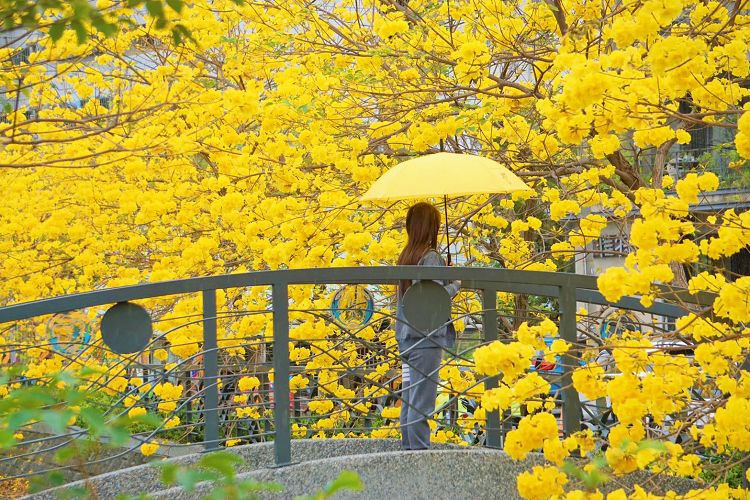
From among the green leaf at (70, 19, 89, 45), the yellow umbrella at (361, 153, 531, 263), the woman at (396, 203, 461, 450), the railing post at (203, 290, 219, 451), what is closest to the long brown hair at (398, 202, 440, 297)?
the woman at (396, 203, 461, 450)

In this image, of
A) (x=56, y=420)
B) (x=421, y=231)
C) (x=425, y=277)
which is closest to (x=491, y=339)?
(x=425, y=277)

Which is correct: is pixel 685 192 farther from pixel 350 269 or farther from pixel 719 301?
pixel 350 269

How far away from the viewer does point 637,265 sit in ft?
11.0

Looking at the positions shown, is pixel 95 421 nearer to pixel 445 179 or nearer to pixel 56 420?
pixel 56 420

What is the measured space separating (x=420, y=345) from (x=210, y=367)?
1.26 metres

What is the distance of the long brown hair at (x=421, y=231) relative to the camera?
5781 millimetres

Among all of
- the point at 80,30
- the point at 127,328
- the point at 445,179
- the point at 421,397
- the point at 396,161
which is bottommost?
the point at 421,397

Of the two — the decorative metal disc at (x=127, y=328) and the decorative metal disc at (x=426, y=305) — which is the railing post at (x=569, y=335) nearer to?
the decorative metal disc at (x=426, y=305)

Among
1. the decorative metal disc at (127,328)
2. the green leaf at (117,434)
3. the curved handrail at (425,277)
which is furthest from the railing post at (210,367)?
the green leaf at (117,434)

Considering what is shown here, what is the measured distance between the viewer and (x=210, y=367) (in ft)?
16.2

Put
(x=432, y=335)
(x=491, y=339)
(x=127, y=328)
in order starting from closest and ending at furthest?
(x=127, y=328) → (x=432, y=335) → (x=491, y=339)

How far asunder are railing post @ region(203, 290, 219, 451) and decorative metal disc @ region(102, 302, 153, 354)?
0.33 meters

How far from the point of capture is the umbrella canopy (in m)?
6.14

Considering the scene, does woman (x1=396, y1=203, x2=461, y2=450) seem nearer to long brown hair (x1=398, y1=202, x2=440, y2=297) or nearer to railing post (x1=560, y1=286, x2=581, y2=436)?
long brown hair (x1=398, y1=202, x2=440, y2=297)
